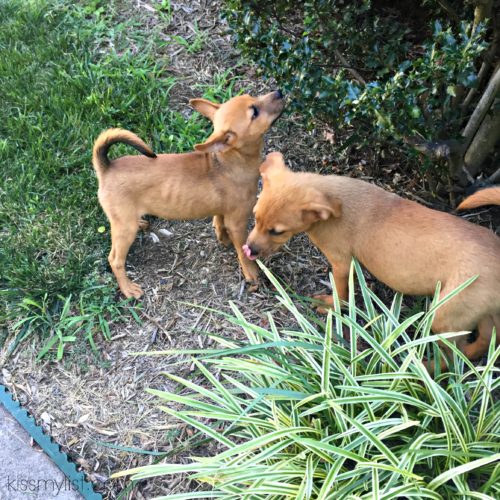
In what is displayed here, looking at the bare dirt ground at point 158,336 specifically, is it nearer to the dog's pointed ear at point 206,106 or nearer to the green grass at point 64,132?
the green grass at point 64,132

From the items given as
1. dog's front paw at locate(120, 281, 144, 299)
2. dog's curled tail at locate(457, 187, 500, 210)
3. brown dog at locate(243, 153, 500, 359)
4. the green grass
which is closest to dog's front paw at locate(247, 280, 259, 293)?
brown dog at locate(243, 153, 500, 359)

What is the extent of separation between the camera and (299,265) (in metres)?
4.45

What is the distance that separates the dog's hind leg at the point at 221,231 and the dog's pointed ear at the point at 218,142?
0.69m

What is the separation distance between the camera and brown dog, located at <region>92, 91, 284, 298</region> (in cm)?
390

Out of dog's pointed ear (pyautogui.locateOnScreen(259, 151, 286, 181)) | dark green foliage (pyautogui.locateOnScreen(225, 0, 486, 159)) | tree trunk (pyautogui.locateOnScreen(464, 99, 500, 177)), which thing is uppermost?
dark green foliage (pyautogui.locateOnScreen(225, 0, 486, 159))

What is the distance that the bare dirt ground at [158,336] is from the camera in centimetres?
358

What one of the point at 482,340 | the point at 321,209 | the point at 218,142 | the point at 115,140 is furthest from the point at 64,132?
the point at 482,340

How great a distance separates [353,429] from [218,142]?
6.72 ft

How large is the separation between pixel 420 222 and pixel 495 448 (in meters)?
1.35

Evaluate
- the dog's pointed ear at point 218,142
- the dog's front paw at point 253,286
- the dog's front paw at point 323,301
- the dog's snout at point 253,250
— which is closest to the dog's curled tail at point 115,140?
the dog's pointed ear at point 218,142

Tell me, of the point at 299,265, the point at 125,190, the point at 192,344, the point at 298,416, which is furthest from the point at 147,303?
the point at 298,416

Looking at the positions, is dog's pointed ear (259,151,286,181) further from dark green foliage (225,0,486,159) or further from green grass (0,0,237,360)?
green grass (0,0,237,360)

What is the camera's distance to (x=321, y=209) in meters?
3.47

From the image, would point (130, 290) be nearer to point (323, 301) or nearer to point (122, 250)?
point (122, 250)
